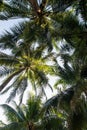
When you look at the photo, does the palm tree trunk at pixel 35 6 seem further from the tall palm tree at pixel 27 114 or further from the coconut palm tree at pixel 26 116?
the tall palm tree at pixel 27 114

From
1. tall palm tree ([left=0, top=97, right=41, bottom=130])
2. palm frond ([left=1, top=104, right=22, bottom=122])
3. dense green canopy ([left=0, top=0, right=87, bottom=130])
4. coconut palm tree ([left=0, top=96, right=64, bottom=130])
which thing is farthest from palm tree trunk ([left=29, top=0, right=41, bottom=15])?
palm frond ([left=1, top=104, right=22, bottom=122])

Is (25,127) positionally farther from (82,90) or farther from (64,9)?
(64,9)

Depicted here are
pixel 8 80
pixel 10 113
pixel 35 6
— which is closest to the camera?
pixel 35 6

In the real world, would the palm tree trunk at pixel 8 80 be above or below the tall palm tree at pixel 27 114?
above

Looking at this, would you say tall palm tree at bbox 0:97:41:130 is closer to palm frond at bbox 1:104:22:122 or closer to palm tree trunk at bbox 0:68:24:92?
palm frond at bbox 1:104:22:122

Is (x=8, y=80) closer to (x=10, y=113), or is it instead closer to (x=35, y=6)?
(x=10, y=113)

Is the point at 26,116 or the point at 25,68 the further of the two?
the point at 26,116

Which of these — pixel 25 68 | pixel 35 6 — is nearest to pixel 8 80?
pixel 25 68

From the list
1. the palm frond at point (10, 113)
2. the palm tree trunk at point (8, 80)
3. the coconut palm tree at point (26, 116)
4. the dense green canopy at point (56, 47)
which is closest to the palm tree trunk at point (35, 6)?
the dense green canopy at point (56, 47)

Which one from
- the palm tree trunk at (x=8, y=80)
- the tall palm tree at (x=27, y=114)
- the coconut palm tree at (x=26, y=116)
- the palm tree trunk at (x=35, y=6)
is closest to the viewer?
the palm tree trunk at (x=35, y=6)

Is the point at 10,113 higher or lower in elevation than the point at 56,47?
lower

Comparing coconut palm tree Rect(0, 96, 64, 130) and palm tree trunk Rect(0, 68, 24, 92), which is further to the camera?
coconut palm tree Rect(0, 96, 64, 130)

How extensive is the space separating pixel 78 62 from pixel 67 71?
0.65 meters

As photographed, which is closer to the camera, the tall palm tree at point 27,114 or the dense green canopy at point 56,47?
the dense green canopy at point 56,47
